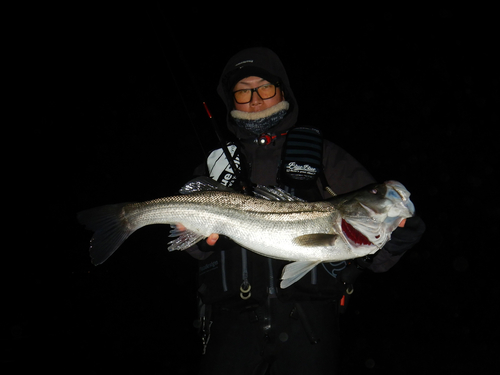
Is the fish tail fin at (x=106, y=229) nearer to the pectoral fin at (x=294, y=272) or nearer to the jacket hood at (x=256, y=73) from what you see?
the pectoral fin at (x=294, y=272)

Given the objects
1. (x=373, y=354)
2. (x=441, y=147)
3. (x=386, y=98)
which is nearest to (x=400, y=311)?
(x=373, y=354)

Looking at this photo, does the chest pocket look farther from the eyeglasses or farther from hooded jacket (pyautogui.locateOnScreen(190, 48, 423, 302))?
the eyeglasses

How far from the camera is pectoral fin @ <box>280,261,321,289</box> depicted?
1.72m

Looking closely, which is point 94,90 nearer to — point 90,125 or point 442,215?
point 90,125

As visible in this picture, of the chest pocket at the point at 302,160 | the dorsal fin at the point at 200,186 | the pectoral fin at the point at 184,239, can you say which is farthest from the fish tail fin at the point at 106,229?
the chest pocket at the point at 302,160

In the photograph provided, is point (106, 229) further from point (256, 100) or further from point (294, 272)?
point (256, 100)

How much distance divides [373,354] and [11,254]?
9625mm

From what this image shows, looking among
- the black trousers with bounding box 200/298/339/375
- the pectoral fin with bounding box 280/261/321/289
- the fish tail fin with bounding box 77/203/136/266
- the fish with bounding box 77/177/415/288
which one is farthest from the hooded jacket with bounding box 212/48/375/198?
the fish tail fin with bounding box 77/203/136/266

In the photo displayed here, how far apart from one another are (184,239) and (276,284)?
0.71 m

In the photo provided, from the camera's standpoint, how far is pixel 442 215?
8086 mm

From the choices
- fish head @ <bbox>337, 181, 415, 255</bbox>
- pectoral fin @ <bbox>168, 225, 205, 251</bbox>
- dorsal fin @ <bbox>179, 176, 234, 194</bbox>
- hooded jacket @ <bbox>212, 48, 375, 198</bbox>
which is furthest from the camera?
hooded jacket @ <bbox>212, 48, 375, 198</bbox>

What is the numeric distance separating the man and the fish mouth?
235 millimetres

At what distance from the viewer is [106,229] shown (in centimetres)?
190

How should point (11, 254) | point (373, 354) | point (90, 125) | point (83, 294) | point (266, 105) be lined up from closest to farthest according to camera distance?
point (266, 105), point (373, 354), point (83, 294), point (11, 254), point (90, 125)
